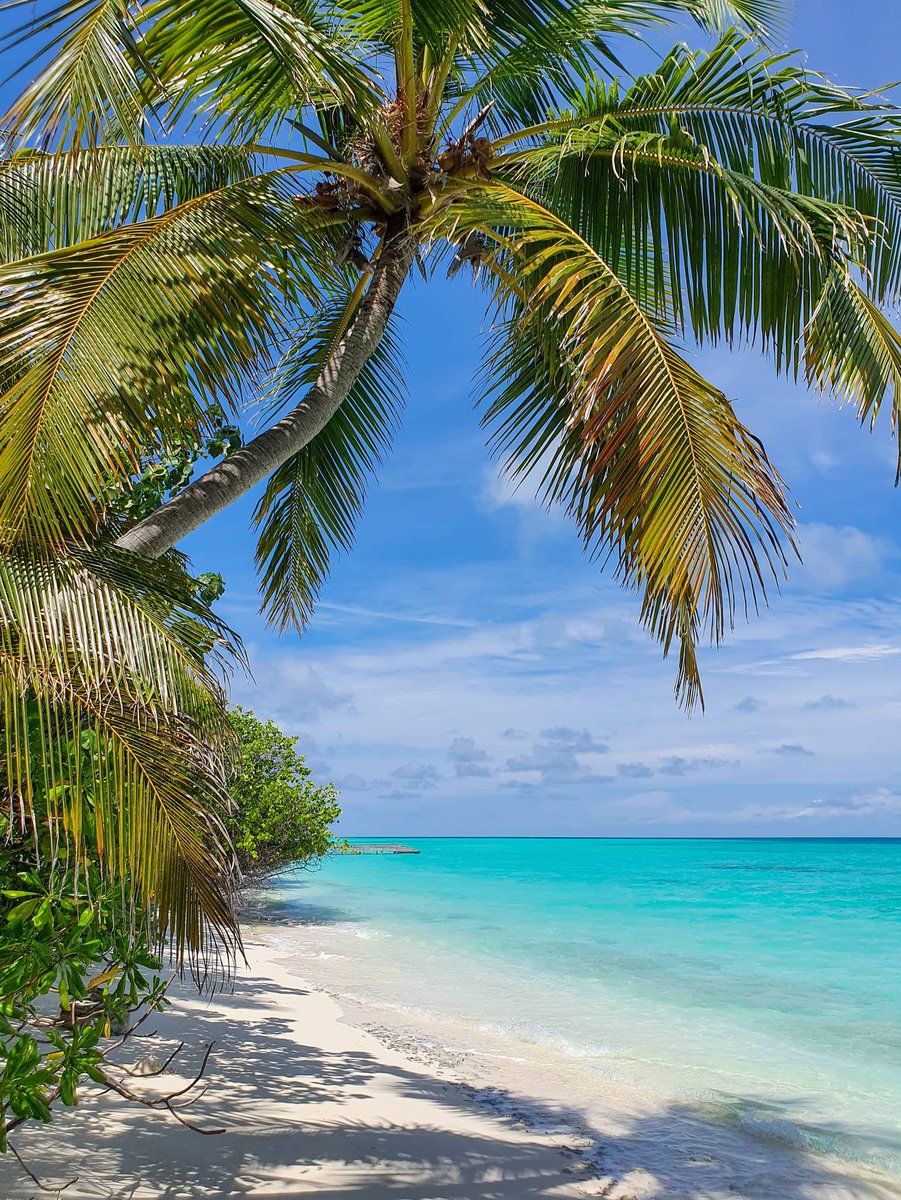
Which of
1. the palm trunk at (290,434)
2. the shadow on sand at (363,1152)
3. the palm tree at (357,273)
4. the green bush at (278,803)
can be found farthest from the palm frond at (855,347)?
the green bush at (278,803)

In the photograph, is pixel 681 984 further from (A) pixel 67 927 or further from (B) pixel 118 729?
(B) pixel 118 729

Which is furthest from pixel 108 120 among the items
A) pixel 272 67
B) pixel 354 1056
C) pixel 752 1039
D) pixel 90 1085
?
pixel 752 1039

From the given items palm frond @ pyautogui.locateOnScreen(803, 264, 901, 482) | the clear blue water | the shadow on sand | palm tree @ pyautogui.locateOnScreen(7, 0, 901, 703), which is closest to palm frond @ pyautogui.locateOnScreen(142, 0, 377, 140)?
palm tree @ pyautogui.locateOnScreen(7, 0, 901, 703)

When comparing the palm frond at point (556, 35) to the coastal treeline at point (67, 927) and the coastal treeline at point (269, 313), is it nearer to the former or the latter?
the coastal treeline at point (269, 313)

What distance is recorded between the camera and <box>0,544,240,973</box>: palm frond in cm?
300

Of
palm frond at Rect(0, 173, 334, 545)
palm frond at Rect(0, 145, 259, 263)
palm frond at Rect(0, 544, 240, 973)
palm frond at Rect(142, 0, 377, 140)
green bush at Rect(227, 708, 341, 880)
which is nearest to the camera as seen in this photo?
A: palm frond at Rect(0, 544, 240, 973)

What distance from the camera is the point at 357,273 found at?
240 inches

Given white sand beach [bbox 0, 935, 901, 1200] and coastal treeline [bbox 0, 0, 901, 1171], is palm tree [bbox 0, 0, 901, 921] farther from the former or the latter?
white sand beach [bbox 0, 935, 901, 1200]

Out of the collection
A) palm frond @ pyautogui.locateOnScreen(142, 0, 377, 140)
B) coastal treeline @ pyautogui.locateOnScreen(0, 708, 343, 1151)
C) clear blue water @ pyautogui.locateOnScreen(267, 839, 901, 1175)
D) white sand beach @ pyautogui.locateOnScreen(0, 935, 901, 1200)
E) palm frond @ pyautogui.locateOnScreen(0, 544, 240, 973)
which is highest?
palm frond @ pyautogui.locateOnScreen(142, 0, 377, 140)

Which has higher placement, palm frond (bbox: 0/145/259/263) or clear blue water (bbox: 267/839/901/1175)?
palm frond (bbox: 0/145/259/263)

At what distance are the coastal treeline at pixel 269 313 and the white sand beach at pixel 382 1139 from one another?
0.77 m

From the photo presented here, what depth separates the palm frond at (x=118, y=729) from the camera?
300 cm

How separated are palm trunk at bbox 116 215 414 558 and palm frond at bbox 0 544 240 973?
1077 mm

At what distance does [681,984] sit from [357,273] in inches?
468
